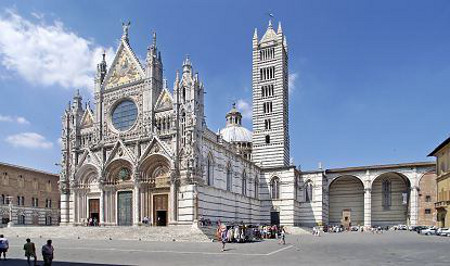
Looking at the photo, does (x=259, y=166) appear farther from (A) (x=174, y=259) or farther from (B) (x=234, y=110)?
(A) (x=174, y=259)

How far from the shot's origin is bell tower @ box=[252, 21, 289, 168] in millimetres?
60562

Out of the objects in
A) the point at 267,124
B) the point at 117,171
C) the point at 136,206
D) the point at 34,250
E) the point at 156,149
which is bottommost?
the point at 136,206

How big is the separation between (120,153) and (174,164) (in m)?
7.46

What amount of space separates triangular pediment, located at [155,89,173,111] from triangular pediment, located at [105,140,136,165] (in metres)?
5.07

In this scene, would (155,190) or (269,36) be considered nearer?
(155,190)

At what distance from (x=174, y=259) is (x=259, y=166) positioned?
139ft

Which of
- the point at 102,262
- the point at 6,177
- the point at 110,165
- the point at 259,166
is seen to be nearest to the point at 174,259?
the point at 102,262

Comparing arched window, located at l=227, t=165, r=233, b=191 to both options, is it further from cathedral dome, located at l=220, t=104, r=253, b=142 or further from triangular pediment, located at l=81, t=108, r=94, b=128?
cathedral dome, located at l=220, t=104, r=253, b=142

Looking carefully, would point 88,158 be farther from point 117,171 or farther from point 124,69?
point 124,69

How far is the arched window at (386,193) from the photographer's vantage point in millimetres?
64812

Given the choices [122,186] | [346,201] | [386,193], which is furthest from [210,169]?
[386,193]

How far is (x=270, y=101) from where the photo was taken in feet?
204

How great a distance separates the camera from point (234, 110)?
77250mm

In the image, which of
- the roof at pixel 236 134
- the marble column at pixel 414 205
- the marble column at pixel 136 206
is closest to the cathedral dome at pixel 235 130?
the roof at pixel 236 134
